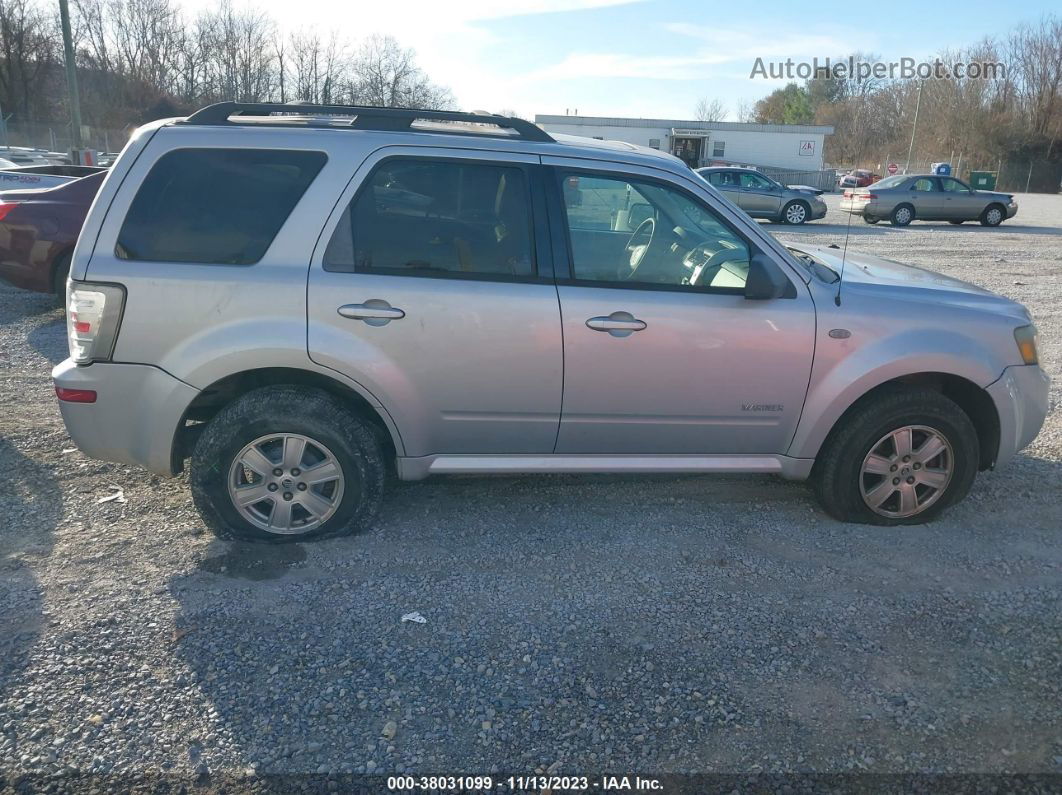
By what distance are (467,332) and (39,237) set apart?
695cm

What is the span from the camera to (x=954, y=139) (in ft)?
186

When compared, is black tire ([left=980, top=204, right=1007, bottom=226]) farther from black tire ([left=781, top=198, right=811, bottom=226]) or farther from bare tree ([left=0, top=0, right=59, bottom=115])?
bare tree ([left=0, top=0, right=59, bottom=115])

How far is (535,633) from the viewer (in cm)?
326

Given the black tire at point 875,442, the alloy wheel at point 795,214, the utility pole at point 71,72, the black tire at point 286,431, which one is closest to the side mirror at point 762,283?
the black tire at point 875,442

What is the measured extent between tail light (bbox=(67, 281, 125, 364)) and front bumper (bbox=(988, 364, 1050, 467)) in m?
4.30

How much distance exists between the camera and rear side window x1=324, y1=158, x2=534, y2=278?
12.2ft

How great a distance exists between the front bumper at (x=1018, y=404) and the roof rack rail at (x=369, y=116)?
8.76 ft

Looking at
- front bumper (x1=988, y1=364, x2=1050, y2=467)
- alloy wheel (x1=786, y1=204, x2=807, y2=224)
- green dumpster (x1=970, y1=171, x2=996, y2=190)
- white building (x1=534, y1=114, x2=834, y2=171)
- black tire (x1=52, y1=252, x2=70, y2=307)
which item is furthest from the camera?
white building (x1=534, y1=114, x2=834, y2=171)

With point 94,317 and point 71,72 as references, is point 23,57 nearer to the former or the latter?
point 71,72

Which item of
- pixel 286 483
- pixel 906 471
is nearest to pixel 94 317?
pixel 286 483

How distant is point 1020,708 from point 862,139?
259 ft

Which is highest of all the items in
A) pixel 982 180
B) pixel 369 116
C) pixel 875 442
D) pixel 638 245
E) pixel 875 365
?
pixel 982 180

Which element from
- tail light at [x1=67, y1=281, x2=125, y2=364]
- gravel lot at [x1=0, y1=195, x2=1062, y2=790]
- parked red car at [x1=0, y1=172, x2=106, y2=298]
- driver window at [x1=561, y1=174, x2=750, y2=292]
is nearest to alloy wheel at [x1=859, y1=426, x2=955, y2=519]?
gravel lot at [x1=0, y1=195, x2=1062, y2=790]

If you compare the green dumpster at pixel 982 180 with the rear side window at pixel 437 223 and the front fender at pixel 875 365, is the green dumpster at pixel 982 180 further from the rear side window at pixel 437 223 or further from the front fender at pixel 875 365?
the rear side window at pixel 437 223
